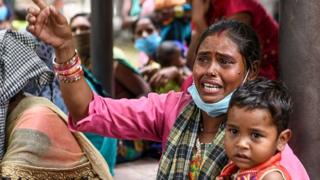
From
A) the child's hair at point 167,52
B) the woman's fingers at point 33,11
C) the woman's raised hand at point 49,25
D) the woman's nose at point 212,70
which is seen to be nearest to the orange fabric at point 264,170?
the woman's nose at point 212,70

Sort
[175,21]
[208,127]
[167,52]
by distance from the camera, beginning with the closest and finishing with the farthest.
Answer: [208,127], [167,52], [175,21]

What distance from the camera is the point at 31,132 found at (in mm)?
2850

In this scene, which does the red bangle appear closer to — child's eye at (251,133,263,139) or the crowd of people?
the crowd of people

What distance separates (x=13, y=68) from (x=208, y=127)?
1051 mm

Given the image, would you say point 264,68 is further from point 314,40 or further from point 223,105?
point 223,105

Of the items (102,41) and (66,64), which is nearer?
(66,64)

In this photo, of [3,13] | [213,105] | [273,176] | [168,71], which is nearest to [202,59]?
[213,105]

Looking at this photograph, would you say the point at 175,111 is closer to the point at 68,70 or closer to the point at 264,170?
the point at 68,70

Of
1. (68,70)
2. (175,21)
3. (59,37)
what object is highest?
(59,37)

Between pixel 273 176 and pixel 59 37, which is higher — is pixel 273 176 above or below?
below

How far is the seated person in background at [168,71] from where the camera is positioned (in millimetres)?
5672

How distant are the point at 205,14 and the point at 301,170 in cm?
163

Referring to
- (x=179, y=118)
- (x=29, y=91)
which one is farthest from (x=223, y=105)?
(x=29, y=91)

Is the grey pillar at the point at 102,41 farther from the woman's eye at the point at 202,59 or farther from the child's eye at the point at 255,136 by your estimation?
the child's eye at the point at 255,136
